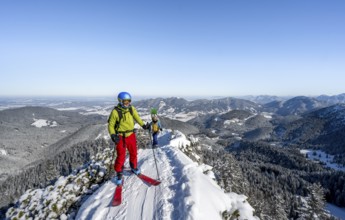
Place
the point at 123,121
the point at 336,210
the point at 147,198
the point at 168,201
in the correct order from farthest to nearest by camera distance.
Result: 1. the point at 336,210
2. the point at 123,121
3. the point at 147,198
4. the point at 168,201

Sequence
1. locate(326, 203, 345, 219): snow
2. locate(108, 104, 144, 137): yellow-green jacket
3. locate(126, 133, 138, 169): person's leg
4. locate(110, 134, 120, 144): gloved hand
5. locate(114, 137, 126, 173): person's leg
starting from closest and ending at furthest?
locate(110, 134, 120, 144): gloved hand < locate(108, 104, 144, 137): yellow-green jacket < locate(114, 137, 126, 173): person's leg < locate(126, 133, 138, 169): person's leg < locate(326, 203, 345, 219): snow

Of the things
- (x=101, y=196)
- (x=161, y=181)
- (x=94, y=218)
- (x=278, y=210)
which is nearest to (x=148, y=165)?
(x=161, y=181)

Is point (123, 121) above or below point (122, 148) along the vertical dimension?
above

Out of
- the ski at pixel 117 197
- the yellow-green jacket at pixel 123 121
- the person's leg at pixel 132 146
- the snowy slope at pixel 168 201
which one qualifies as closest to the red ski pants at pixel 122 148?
the person's leg at pixel 132 146

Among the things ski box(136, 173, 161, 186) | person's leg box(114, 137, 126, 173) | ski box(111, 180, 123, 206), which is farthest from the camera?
ski box(136, 173, 161, 186)

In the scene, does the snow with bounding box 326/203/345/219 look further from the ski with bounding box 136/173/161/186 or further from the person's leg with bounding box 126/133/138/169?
the person's leg with bounding box 126/133/138/169

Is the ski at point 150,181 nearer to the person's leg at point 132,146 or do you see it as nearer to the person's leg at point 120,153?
the person's leg at point 132,146

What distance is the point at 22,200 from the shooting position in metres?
24.1

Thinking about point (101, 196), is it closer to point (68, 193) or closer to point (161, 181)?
point (161, 181)

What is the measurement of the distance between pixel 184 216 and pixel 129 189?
5.47 metres

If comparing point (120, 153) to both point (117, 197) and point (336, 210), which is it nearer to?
point (117, 197)

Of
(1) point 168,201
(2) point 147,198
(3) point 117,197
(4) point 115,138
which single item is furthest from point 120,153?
(1) point 168,201

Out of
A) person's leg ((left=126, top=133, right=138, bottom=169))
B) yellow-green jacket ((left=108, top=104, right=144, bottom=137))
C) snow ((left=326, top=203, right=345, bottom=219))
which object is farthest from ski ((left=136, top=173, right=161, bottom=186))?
snow ((left=326, top=203, right=345, bottom=219))

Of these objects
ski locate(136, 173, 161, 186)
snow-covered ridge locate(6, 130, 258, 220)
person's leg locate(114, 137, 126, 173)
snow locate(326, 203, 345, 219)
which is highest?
person's leg locate(114, 137, 126, 173)
